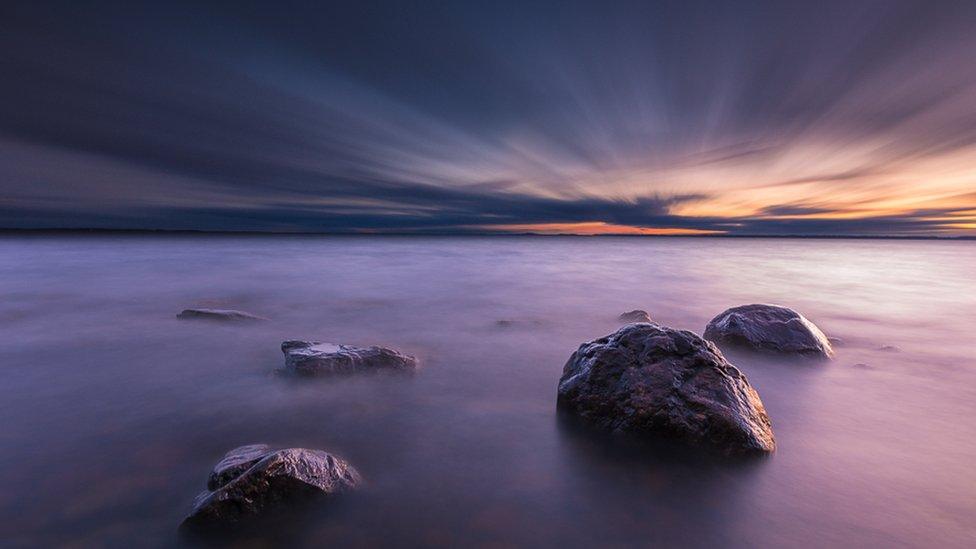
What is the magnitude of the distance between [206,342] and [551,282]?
13.9 metres

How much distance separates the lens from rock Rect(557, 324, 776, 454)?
3965mm

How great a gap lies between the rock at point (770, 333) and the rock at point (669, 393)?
3.11 m

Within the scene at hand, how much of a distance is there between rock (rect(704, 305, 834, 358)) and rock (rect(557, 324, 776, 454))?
3.11 m

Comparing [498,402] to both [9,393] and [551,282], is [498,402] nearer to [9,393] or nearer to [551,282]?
[9,393]

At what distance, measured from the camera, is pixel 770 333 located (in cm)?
714

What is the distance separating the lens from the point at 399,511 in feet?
10.7

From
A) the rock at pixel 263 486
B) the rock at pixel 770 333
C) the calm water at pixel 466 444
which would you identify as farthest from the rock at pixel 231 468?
the rock at pixel 770 333

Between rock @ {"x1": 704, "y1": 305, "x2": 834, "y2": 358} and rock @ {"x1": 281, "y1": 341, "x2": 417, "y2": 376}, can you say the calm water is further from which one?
rock @ {"x1": 704, "y1": 305, "x2": 834, "y2": 358}

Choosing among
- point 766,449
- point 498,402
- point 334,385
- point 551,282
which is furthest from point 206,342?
point 551,282

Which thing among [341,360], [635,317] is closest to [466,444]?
[341,360]

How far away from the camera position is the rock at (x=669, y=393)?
3965 millimetres

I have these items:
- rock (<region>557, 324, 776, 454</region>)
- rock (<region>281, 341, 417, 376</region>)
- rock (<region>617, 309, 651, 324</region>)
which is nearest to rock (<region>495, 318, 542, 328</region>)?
rock (<region>617, 309, 651, 324</region>)

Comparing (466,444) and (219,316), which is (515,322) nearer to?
(466,444)

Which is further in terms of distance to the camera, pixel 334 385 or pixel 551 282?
pixel 551 282
